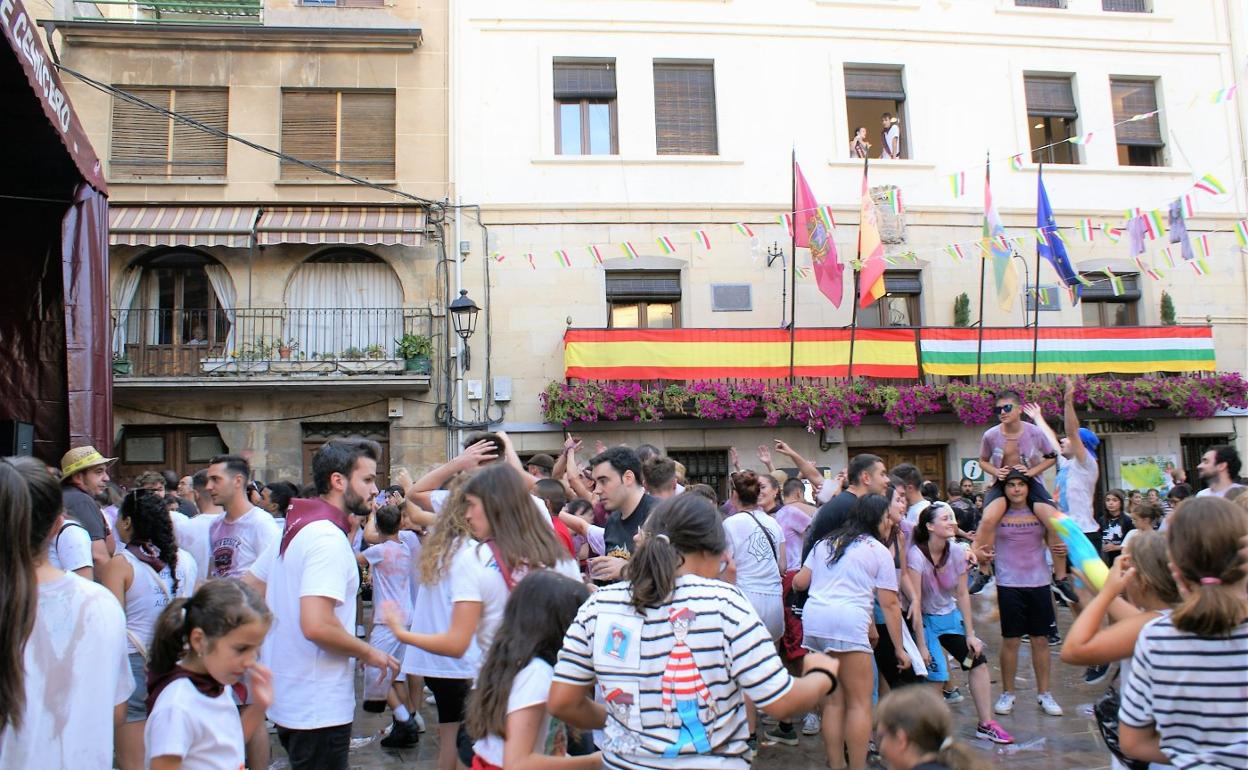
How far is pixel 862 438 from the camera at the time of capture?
1592cm

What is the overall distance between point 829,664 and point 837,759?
308 cm

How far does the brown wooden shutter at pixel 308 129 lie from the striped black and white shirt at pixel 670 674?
14.8m

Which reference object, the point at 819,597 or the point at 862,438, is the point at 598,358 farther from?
the point at 819,597

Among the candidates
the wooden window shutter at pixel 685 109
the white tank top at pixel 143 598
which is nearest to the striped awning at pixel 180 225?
the wooden window shutter at pixel 685 109

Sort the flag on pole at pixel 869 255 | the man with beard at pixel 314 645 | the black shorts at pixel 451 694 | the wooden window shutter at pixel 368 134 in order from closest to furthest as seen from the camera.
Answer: the man with beard at pixel 314 645, the black shorts at pixel 451 694, the flag on pole at pixel 869 255, the wooden window shutter at pixel 368 134

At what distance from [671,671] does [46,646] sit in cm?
181

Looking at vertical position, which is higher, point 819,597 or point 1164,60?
point 1164,60

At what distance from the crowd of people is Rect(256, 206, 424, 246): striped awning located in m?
9.77

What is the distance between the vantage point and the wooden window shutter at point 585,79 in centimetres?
1638

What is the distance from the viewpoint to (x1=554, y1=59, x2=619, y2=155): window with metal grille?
16.4 m

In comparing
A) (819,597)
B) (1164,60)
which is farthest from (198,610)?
(1164,60)

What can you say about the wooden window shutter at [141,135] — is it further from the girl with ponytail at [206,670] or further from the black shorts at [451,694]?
the girl with ponytail at [206,670]

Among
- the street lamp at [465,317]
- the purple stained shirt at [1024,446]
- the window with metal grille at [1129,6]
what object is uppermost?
the window with metal grille at [1129,6]

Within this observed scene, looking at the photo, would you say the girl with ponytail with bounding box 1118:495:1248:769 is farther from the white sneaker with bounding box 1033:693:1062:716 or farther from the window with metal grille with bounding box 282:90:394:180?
the window with metal grille with bounding box 282:90:394:180
